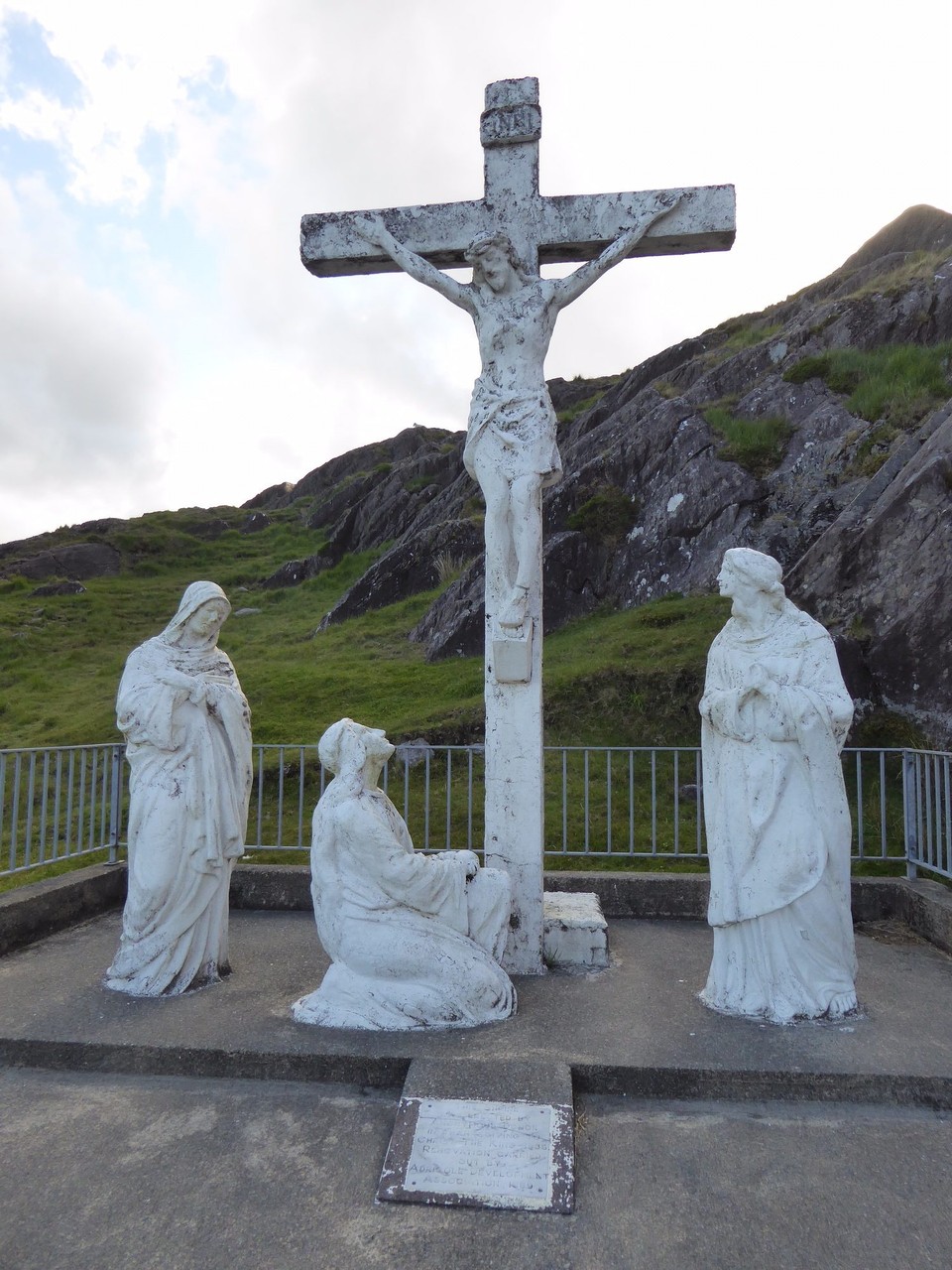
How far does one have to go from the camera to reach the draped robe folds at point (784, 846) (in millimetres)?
4488

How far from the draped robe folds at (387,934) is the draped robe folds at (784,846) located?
1.32 meters

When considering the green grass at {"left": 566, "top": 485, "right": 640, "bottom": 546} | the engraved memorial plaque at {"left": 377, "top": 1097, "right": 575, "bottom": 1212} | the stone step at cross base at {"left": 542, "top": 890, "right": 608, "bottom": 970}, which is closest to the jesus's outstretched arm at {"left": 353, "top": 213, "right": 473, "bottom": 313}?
the stone step at cross base at {"left": 542, "top": 890, "right": 608, "bottom": 970}

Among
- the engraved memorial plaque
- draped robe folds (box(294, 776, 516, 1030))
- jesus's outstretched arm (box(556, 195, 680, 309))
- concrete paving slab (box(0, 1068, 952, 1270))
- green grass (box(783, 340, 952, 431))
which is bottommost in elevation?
concrete paving slab (box(0, 1068, 952, 1270))

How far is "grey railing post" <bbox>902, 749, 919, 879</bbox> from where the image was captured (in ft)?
21.9

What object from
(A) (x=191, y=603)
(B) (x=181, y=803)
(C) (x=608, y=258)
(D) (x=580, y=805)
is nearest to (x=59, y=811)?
(B) (x=181, y=803)

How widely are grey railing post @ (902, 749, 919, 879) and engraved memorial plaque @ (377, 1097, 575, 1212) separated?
447 cm

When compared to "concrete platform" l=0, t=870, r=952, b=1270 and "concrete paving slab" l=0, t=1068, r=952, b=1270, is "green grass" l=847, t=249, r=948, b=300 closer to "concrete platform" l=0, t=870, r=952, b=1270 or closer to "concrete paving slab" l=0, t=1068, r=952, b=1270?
"concrete platform" l=0, t=870, r=952, b=1270

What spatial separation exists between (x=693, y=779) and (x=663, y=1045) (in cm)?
506

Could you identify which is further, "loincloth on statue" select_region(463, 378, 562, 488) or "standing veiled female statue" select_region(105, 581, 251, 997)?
"loincloth on statue" select_region(463, 378, 562, 488)

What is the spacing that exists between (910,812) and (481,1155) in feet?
16.2

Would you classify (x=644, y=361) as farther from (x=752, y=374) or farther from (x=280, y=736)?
(x=280, y=736)

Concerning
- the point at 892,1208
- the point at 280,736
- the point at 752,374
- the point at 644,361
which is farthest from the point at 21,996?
the point at 644,361

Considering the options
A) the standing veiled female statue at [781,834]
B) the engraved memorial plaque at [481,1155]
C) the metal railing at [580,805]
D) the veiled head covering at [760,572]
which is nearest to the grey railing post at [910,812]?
the metal railing at [580,805]

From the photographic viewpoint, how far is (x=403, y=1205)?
306cm
